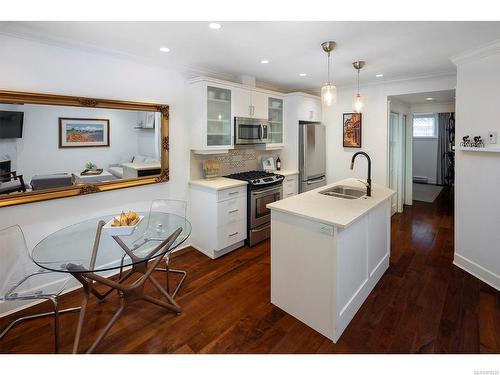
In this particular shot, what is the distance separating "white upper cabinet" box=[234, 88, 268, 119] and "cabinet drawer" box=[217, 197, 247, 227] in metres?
1.19

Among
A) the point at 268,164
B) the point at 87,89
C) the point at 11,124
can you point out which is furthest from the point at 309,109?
the point at 11,124

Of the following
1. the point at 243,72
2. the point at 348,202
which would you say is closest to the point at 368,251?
the point at 348,202

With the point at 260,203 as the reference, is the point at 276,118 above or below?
above

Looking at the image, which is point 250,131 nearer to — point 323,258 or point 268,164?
point 268,164

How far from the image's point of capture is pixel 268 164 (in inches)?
184

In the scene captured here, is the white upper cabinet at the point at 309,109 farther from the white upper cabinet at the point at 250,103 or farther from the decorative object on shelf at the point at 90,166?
the decorative object on shelf at the point at 90,166

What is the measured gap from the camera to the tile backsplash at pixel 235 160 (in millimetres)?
3797

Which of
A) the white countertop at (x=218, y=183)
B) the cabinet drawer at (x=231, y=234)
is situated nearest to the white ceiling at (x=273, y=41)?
the white countertop at (x=218, y=183)

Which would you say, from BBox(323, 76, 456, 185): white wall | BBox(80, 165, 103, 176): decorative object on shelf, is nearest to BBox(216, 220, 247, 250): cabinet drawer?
BBox(80, 165, 103, 176): decorative object on shelf

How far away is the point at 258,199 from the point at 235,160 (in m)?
0.87

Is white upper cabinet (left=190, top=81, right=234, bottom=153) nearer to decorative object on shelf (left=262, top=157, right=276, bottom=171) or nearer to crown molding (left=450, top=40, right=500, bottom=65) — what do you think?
decorative object on shelf (left=262, top=157, right=276, bottom=171)

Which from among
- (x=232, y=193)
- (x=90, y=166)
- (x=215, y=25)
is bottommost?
(x=232, y=193)
